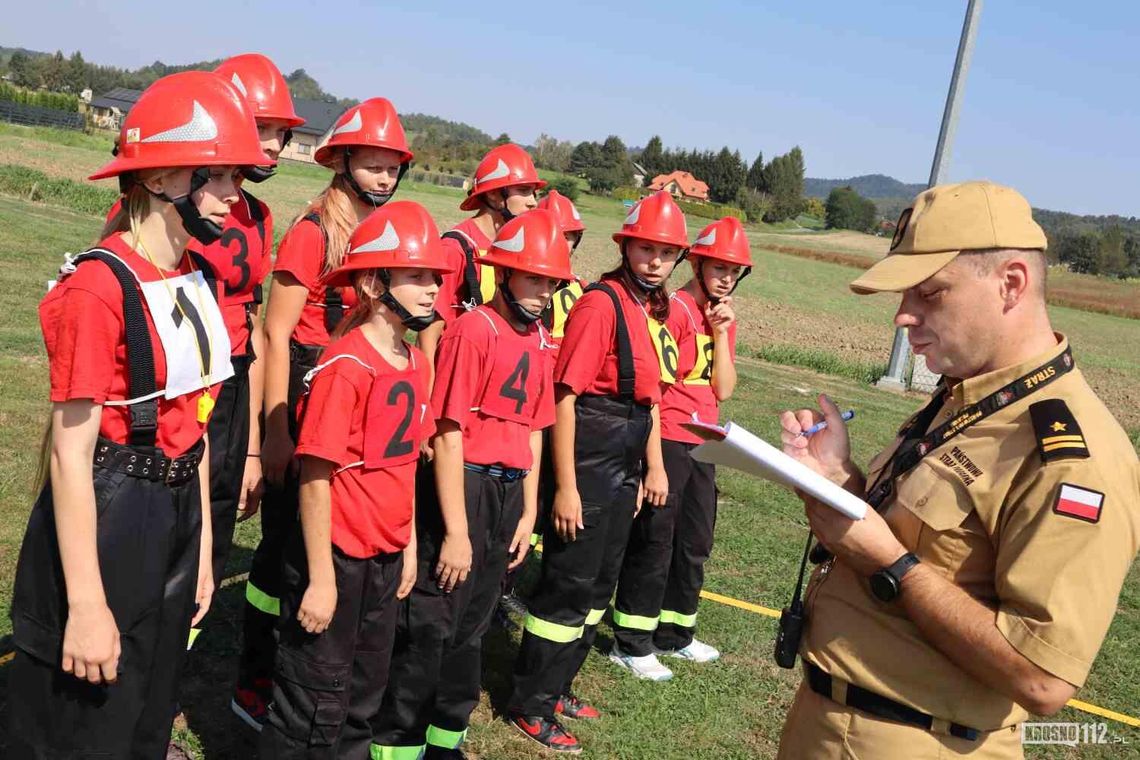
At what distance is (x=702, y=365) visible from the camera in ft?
20.0

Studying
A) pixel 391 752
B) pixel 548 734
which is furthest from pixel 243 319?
pixel 548 734

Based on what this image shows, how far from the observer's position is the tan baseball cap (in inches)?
91.7

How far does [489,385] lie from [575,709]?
223 centimetres

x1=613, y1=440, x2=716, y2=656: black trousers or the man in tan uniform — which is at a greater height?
the man in tan uniform

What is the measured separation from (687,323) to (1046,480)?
3.90m

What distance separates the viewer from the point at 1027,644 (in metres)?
2.13

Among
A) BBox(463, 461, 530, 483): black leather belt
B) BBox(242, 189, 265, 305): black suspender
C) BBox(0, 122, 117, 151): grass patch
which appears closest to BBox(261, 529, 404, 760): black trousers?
BBox(463, 461, 530, 483): black leather belt

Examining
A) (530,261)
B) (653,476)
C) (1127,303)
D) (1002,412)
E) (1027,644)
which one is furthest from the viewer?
(1127,303)

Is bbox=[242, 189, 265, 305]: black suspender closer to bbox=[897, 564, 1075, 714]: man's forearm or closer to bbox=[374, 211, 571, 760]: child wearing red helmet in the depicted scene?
bbox=[374, 211, 571, 760]: child wearing red helmet

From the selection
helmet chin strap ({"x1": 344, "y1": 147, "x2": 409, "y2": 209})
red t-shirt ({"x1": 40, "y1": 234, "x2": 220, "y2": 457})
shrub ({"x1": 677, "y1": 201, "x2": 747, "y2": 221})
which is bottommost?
red t-shirt ({"x1": 40, "y1": 234, "x2": 220, "y2": 457})

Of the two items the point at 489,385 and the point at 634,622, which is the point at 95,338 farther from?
the point at 634,622

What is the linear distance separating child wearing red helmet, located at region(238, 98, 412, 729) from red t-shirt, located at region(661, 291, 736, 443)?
2.07 meters

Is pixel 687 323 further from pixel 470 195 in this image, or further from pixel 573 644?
pixel 573 644

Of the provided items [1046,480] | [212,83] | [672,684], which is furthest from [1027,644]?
[672,684]
